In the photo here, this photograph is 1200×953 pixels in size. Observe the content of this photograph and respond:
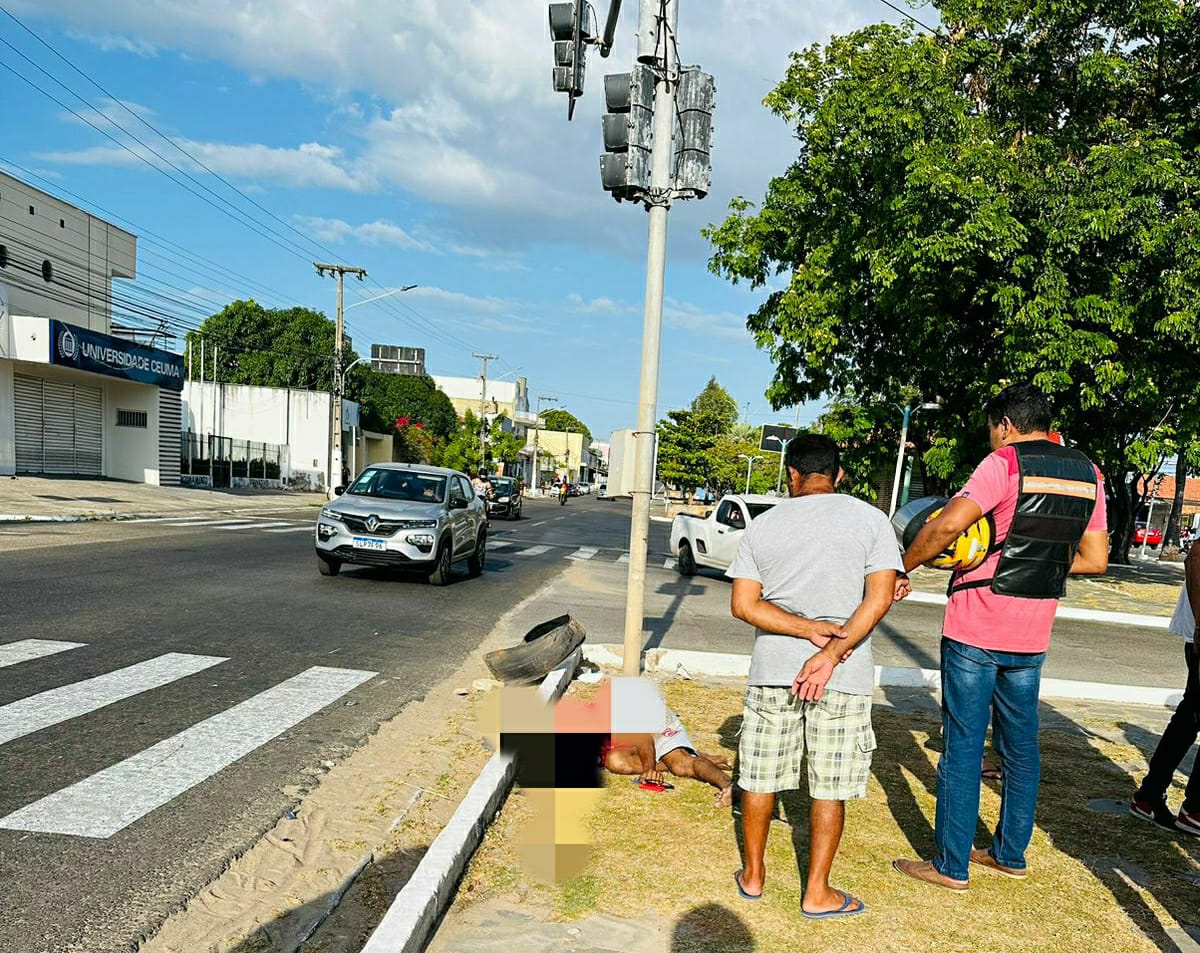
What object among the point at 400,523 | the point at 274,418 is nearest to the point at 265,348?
the point at 274,418

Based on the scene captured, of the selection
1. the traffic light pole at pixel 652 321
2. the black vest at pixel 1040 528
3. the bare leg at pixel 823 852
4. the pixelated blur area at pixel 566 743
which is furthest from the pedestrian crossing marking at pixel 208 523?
the black vest at pixel 1040 528

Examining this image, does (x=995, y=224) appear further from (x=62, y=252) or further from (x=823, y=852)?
(x=62, y=252)

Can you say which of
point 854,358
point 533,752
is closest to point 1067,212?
point 854,358

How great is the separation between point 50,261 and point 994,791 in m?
35.9

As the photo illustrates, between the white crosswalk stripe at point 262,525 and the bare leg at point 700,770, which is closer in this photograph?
the bare leg at point 700,770

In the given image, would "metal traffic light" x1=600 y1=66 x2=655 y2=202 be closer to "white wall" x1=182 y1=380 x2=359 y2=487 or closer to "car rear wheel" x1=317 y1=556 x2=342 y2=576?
"car rear wheel" x1=317 y1=556 x2=342 y2=576

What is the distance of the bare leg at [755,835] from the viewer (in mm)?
3562

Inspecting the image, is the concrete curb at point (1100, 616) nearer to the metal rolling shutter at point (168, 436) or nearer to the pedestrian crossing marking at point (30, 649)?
the pedestrian crossing marking at point (30, 649)

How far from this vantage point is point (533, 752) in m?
4.96

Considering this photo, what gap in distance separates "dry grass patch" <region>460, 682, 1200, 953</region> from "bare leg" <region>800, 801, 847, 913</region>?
8 centimetres

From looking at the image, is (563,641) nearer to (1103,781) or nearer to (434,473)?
(1103,781)

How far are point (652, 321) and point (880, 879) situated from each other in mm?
3818

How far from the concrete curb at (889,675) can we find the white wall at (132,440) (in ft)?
102

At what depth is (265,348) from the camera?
6669cm
